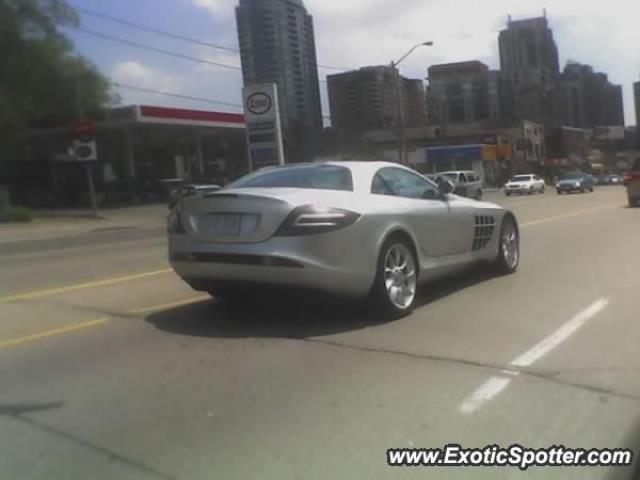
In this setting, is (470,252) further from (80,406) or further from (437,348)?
(80,406)

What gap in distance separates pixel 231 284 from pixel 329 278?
91 centimetres

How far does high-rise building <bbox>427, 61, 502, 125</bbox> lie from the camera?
2913 inches

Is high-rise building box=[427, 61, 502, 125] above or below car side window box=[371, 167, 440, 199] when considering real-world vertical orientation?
above

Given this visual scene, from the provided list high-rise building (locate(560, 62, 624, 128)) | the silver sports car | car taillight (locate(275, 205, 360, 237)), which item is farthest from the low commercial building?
high-rise building (locate(560, 62, 624, 128))

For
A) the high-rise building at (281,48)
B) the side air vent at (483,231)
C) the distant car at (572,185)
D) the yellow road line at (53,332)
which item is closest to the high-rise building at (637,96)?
the distant car at (572,185)

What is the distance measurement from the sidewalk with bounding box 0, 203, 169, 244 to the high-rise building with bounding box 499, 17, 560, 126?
5190 centimetres

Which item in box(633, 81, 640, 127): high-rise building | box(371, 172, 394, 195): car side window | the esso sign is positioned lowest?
box(371, 172, 394, 195): car side window

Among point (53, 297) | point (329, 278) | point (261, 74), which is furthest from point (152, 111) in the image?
point (329, 278)

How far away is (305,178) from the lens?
22.6 feet

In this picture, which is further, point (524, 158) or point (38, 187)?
point (524, 158)

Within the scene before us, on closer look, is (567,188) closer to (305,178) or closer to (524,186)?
(524,186)

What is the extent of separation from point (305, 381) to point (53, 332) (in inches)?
110

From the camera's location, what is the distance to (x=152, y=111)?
148 feet

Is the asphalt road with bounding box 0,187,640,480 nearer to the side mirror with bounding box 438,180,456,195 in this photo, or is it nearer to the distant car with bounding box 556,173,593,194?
the side mirror with bounding box 438,180,456,195
